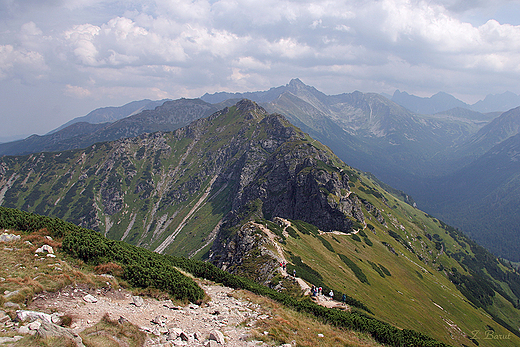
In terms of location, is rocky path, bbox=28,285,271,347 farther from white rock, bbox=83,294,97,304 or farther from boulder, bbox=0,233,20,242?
boulder, bbox=0,233,20,242

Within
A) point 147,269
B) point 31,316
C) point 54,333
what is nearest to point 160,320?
point 147,269

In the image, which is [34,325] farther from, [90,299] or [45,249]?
[45,249]

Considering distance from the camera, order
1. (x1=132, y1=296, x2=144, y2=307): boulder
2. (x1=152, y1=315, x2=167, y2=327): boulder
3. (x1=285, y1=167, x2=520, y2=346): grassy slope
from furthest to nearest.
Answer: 1. (x1=285, y1=167, x2=520, y2=346): grassy slope
2. (x1=132, y1=296, x2=144, y2=307): boulder
3. (x1=152, y1=315, x2=167, y2=327): boulder

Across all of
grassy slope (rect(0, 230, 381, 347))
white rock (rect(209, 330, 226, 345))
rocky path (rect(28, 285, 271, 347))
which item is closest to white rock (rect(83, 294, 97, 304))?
rocky path (rect(28, 285, 271, 347))

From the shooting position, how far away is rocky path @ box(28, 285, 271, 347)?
1950 cm

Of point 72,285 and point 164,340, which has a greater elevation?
point 72,285

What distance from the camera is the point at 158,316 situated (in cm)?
2250

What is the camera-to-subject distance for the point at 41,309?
62.0ft

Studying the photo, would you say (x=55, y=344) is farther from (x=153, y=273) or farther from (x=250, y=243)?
(x=250, y=243)

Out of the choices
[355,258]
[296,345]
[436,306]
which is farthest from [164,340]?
[436,306]

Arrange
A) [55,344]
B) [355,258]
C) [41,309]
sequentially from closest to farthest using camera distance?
1. [55,344]
2. [41,309]
3. [355,258]

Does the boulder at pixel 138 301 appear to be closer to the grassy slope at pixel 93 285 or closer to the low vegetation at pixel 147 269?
the grassy slope at pixel 93 285

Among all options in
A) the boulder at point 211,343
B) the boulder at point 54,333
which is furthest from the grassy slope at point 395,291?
the boulder at point 54,333

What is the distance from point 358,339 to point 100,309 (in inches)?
997
